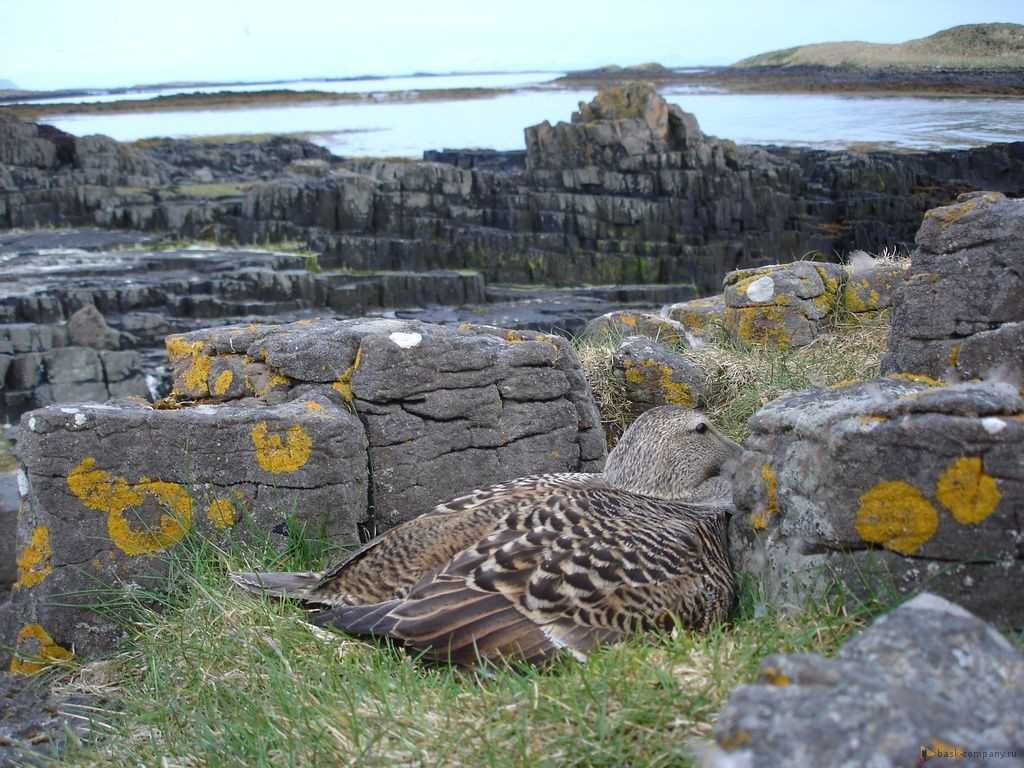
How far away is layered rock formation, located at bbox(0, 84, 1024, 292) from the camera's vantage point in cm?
4722

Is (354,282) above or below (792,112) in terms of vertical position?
below

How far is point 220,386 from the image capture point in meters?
6.42

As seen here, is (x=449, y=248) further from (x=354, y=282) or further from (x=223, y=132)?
(x=223, y=132)

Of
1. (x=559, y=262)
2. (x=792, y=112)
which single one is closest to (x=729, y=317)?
(x=792, y=112)

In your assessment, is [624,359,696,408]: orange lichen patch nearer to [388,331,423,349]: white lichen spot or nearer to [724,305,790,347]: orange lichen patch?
[724,305,790,347]: orange lichen patch

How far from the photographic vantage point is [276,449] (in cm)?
560

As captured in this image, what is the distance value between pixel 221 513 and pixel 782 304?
6.19m

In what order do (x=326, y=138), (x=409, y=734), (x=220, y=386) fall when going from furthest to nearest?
(x=326, y=138), (x=220, y=386), (x=409, y=734)

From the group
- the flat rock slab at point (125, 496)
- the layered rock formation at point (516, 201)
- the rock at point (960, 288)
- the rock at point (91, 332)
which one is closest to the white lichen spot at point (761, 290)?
the rock at point (960, 288)

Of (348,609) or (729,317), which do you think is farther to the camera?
(729,317)

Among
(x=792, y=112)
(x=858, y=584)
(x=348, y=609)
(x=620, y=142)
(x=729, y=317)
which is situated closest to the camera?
(x=858, y=584)

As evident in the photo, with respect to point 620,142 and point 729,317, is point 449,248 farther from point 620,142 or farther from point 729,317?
point 729,317

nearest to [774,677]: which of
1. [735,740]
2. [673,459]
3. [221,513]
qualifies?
[735,740]

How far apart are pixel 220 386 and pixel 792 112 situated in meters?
21.1
